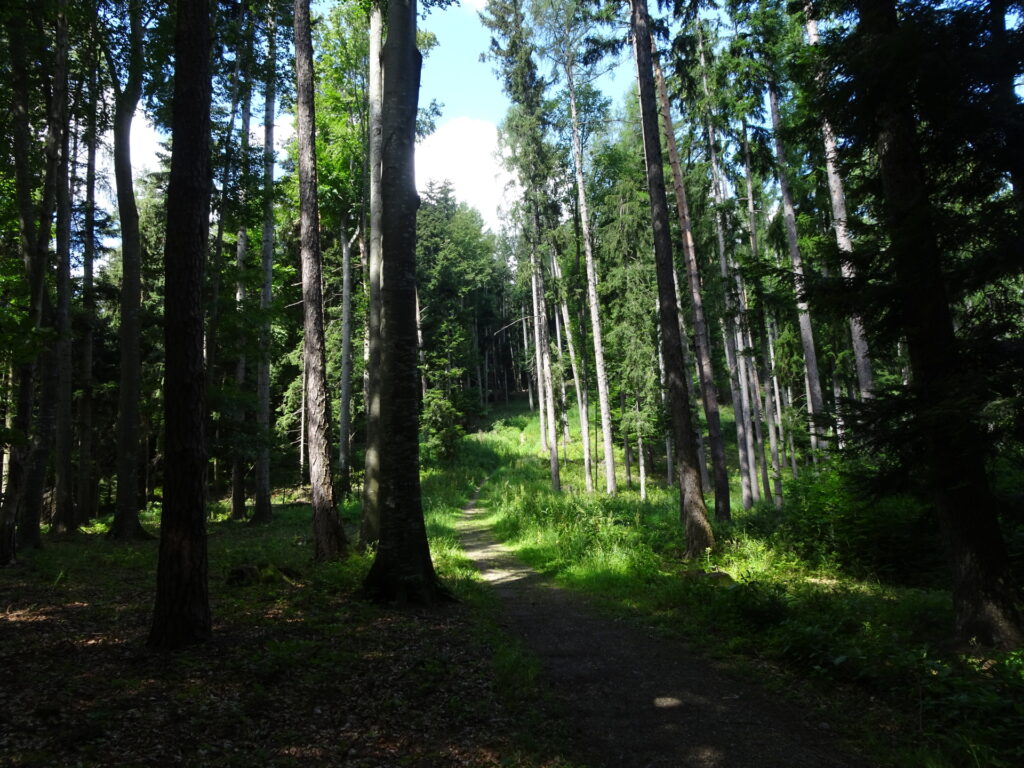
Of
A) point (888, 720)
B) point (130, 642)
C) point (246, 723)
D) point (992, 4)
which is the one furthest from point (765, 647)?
point (992, 4)

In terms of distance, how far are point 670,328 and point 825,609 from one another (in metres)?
5.69

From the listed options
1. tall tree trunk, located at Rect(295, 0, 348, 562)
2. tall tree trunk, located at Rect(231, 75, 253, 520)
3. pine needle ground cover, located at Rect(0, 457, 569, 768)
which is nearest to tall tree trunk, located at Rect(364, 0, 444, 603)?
pine needle ground cover, located at Rect(0, 457, 569, 768)

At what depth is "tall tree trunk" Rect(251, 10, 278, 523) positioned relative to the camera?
51.1 ft

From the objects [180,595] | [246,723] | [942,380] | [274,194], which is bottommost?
[246,723]

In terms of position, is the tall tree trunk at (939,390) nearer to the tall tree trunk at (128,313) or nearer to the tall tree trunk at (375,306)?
the tall tree trunk at (375,306)

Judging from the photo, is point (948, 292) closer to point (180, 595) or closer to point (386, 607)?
point (386, 607)

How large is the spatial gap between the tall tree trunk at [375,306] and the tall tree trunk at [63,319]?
5.19 meters

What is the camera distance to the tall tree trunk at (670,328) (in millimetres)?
10445

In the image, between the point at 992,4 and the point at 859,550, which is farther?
the point at 859,550

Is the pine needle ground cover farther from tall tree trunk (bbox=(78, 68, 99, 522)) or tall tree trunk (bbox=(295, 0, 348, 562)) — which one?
tall tree trunk (bbox=(78, 68, 99, 522))

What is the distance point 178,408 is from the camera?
16.7 ft

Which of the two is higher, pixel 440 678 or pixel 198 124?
pixel 198 124

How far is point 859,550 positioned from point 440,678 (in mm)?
8274

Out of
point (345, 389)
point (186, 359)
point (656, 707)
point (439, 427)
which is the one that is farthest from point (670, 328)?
point (439, 427)
